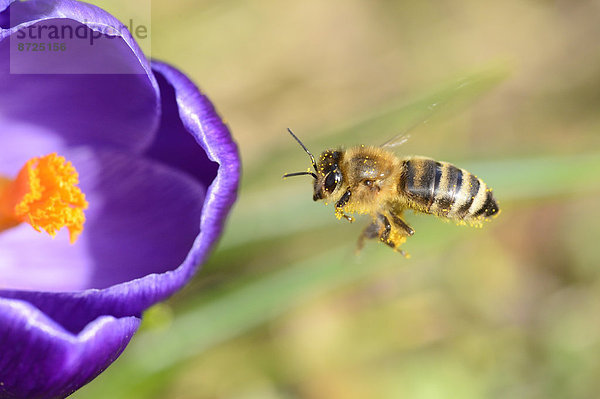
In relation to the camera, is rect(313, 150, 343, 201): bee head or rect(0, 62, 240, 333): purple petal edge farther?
rect(313, 150, 343, 201): bee head

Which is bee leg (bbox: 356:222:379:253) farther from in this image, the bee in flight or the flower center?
the flower center

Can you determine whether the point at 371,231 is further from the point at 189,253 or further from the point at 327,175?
the point at 189,253

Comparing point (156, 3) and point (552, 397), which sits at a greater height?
point (156, 3)

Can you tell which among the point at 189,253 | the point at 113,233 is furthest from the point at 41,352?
the point at 113,233

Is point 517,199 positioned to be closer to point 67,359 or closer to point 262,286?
point 262,286

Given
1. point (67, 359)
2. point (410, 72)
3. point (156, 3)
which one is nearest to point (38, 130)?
point (67, 359)

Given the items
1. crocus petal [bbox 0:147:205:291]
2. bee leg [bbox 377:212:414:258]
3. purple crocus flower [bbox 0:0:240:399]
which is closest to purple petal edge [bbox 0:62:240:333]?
purple crocus flower [bbox 0:0:240:399]
